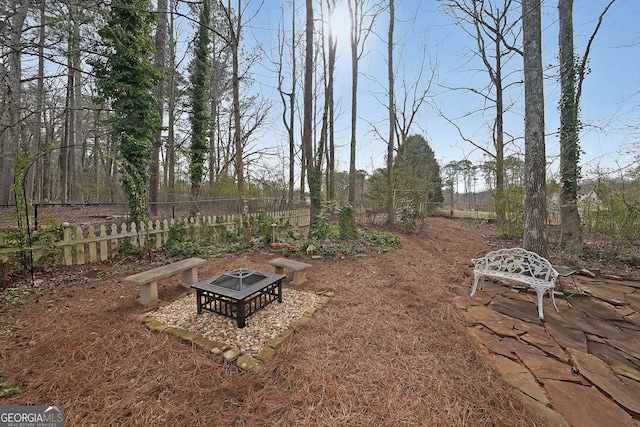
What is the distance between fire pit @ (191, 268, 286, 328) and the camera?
2348 millimetres

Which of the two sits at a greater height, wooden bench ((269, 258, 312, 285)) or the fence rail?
the fence rail

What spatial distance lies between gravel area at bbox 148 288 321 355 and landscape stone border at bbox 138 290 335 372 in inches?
1.6

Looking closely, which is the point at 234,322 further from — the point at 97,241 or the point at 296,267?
the point at 97,241

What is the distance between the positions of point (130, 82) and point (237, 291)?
5.94m

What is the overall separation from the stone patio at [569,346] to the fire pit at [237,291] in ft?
7.00

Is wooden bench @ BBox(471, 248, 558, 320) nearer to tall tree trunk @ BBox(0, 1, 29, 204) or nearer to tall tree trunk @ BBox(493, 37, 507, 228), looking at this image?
tall tree trunk @ BBox(493, 37, 507, 228)

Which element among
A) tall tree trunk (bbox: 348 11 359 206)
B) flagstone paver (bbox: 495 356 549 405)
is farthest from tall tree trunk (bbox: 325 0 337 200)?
flagstone paver (bbox: 495 356 549 405)

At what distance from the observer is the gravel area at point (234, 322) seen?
2.21 meters

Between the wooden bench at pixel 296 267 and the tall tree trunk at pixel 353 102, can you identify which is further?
the tall tree trunk at pixel 353 102

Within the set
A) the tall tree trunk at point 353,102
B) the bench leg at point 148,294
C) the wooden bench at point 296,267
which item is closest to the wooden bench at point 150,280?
the bench leg at point 148,294

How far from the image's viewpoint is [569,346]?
2.13 m

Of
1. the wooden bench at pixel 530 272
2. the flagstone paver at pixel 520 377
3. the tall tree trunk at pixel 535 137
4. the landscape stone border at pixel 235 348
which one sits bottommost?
the flagstone paver at pixel 520 377

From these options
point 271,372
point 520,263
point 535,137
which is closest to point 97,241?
point 271,372

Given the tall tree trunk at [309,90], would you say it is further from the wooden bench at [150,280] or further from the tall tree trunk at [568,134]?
the tall tree trunk at [568,134]
